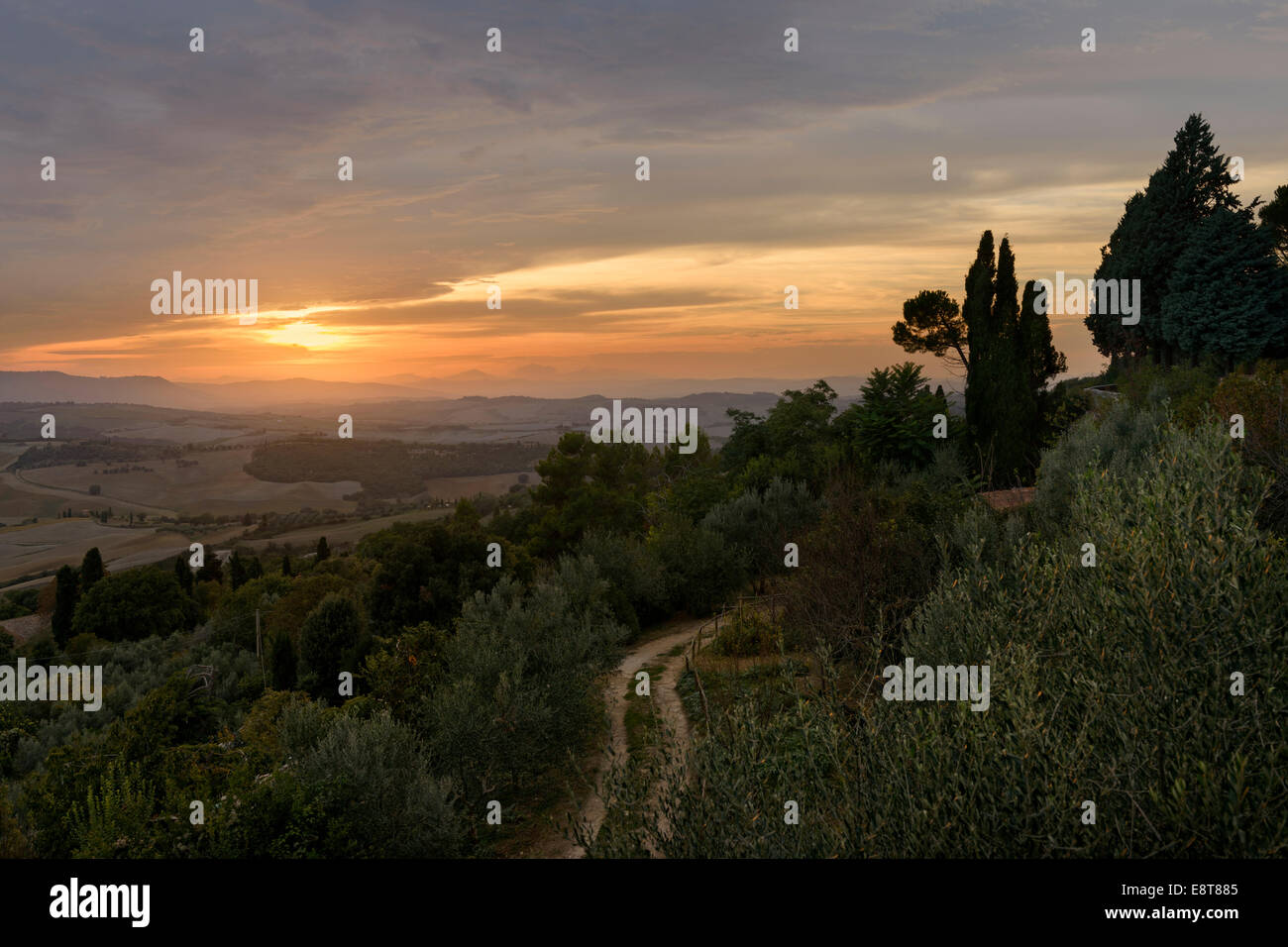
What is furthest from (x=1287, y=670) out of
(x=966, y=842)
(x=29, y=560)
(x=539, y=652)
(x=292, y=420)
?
(x=292, y=420)

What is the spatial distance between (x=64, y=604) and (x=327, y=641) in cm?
3951

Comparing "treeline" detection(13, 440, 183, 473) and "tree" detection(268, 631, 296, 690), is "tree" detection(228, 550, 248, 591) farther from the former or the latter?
"treeline" detection(13, 440, 183, 473)

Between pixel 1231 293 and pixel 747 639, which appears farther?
pixel 1231 293

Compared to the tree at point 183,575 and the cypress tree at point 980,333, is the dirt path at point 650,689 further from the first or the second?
the tree at point 183,575

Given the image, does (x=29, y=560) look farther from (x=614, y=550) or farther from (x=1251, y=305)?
(x=1251, y=305)

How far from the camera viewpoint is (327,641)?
83.0ft

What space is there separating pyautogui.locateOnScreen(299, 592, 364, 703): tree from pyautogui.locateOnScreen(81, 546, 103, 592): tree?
3913 centimetres

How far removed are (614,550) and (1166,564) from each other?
784 inches

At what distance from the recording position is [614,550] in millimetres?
25219

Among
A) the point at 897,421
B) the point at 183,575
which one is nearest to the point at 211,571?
the point at 183,575

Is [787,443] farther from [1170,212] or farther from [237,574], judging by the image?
[237,574]

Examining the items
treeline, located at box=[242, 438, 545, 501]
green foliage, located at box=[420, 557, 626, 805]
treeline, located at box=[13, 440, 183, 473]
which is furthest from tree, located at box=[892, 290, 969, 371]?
treeline, located at box=[13, 440, 183, 473]

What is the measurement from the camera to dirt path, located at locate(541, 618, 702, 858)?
10609 mm

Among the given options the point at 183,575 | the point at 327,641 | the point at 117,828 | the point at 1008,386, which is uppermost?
the point at 1008,386
